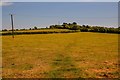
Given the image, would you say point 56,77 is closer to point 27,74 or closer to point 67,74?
point 67,74

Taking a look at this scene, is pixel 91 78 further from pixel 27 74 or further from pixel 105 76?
pixel 27 74

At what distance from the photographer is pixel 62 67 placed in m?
19.9

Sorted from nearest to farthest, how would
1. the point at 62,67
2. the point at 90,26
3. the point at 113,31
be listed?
the point at 62,67, the point at 113,31, the point at 90,26

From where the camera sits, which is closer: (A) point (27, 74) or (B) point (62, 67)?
(A) point (27, 74)

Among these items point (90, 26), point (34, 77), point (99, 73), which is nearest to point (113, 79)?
point (99, 73)

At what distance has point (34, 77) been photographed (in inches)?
635

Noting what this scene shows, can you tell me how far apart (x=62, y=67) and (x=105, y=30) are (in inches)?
3916

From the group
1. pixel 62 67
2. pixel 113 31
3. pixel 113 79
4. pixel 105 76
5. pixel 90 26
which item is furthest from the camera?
pixel 90 26

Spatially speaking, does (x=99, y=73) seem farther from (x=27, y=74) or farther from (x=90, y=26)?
(x=90, y=26)

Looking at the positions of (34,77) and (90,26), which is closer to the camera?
(34,77)

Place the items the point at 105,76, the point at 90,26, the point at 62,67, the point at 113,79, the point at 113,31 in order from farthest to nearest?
the point at 90,26 → the point at 113,31 → the point at 62,67 → the point at 105,76 → the point at 113,79

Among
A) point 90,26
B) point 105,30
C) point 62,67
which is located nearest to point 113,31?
point 105,30

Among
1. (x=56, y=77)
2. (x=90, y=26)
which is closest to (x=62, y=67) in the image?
(x=56, y=77)

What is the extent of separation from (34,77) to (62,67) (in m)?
4.19
